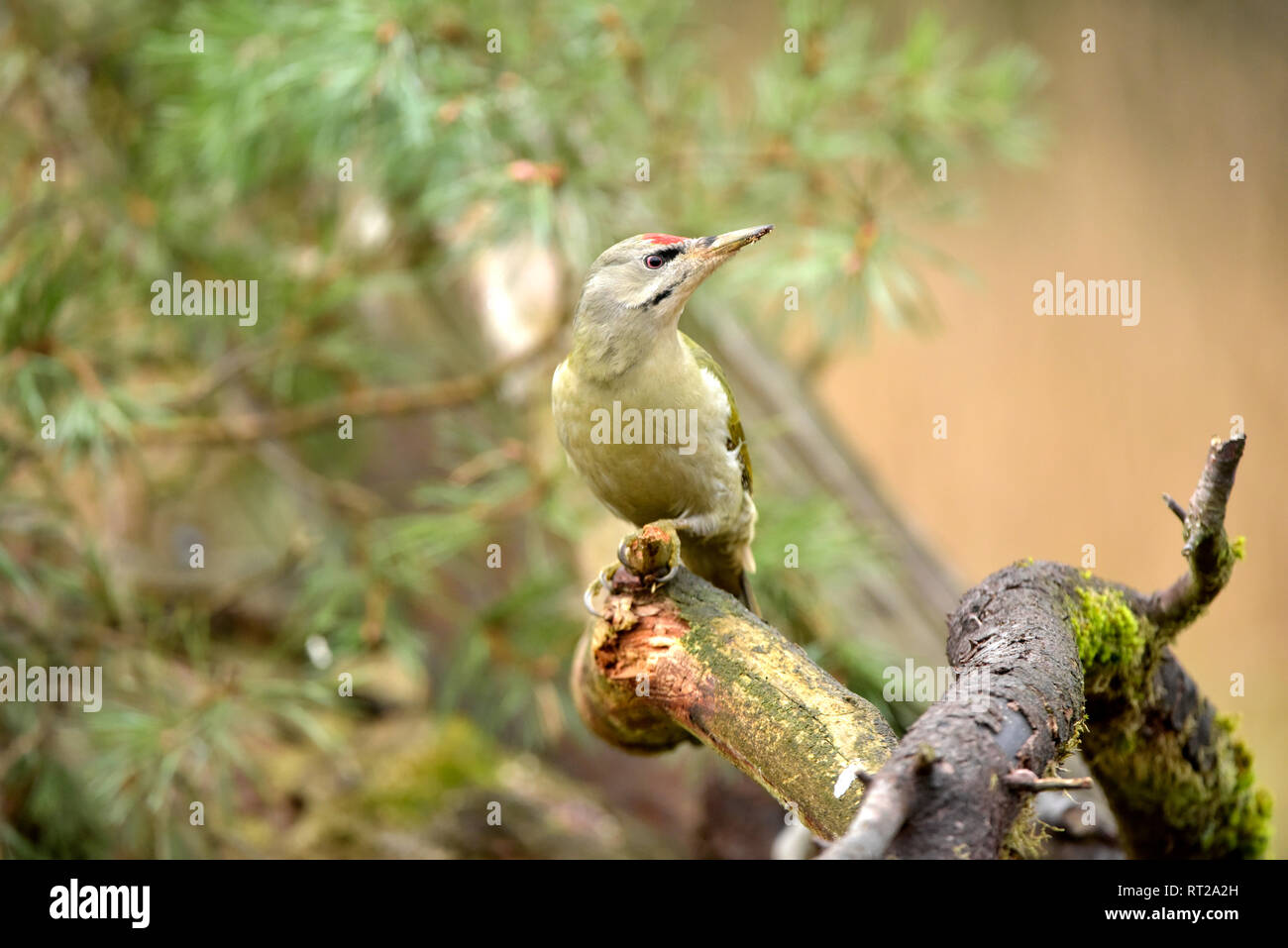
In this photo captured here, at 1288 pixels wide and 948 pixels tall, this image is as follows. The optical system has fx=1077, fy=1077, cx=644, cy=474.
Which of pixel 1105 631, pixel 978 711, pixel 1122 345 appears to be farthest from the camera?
pixel 1122 345

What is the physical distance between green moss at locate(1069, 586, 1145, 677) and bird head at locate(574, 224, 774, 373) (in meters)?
0.57

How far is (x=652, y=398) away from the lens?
4.47 ft

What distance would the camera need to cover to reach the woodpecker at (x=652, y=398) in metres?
1.32

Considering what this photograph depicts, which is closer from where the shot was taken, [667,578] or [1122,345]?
[667,578]

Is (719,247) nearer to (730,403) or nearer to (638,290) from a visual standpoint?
(638,290)

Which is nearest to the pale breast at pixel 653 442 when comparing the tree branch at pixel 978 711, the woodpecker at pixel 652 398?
the woodpecker at pixel 652 398

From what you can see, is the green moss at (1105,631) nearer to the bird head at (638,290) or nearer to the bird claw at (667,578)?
the bird claw at (667,578)

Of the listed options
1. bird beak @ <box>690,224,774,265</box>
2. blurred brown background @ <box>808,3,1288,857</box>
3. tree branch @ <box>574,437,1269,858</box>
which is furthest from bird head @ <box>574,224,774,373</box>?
blurred brown background @ <box>808,3,1288,857</box>

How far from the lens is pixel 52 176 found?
250 cm

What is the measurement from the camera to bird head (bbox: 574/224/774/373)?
131 centimetres

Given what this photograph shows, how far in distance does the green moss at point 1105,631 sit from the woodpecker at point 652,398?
1.52ft

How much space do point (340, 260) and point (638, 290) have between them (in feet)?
5.00

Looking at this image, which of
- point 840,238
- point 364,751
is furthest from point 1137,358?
point 364,751

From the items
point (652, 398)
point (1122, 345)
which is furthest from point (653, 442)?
point (1122, 345)
